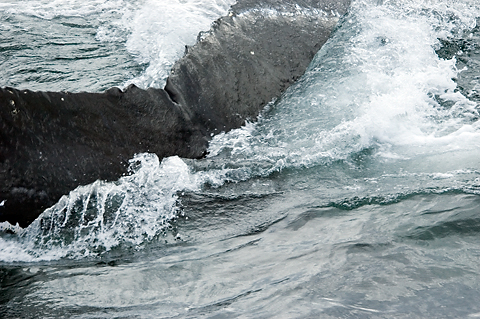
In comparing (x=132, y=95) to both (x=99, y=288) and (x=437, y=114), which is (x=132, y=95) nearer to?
(x=99, y=288)

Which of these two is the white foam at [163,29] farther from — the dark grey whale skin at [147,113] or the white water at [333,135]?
the dark grey whale skin at [147,113]

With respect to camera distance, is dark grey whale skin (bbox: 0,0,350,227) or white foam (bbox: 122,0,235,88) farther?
white foam (bbox: 122,0,235,88)

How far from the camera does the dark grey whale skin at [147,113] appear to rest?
3.54 m

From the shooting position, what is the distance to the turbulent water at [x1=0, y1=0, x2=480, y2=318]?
304 centimetres

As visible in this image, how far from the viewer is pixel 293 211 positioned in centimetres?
397

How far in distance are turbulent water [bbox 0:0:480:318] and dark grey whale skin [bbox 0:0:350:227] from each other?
0.13 metres

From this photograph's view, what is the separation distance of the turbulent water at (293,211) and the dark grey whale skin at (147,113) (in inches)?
5.1

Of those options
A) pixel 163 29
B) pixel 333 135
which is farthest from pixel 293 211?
pixel 163 29

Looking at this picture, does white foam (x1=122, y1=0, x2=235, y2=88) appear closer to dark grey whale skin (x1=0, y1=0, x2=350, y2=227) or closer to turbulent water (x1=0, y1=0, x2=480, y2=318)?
turbulent water (x1=0, y1=0, x2=480, y2=318)

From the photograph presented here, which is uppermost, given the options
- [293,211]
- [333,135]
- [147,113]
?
[147,113]

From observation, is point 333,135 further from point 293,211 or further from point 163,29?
point 163,29

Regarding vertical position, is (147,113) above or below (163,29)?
above

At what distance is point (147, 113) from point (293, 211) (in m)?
1.19

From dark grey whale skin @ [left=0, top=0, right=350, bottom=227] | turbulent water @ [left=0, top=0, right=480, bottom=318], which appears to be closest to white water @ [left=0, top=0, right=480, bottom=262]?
turbulent water @ [left=0, top=0, right=480, bottom=318]
